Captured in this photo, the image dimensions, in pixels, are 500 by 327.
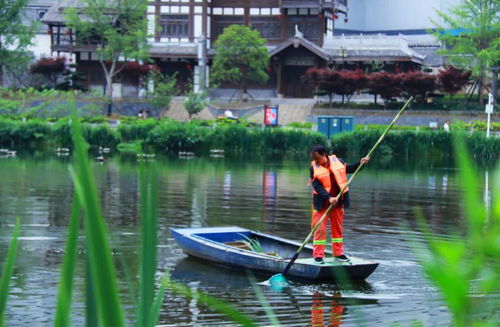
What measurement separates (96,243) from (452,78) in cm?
5287

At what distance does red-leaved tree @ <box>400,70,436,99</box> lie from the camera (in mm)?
52656

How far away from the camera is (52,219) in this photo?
798 inches

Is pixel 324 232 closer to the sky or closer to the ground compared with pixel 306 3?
closer to the ground

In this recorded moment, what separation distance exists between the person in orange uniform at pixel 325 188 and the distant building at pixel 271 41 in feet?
153

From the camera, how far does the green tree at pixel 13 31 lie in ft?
177

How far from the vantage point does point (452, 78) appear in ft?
175

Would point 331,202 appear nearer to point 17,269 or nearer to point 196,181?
point 17,269

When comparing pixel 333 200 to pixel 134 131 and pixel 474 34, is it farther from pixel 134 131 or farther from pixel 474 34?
pixel 474 34

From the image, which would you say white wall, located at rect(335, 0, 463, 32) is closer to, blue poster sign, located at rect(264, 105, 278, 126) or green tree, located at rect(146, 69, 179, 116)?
green tree, located at rect(146, 69, 179, 116)

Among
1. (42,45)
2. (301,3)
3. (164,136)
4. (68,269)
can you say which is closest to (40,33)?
(42,45)

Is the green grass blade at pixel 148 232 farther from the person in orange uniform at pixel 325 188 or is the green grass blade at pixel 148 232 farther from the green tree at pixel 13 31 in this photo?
the green tree at pixel 13 31

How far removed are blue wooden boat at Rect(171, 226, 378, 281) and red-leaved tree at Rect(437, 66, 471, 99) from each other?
3899 cm

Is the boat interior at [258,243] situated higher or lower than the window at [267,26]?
lower

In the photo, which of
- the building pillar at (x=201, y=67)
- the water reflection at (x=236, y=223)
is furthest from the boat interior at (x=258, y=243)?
the building pillar at (x=201, y=67)
